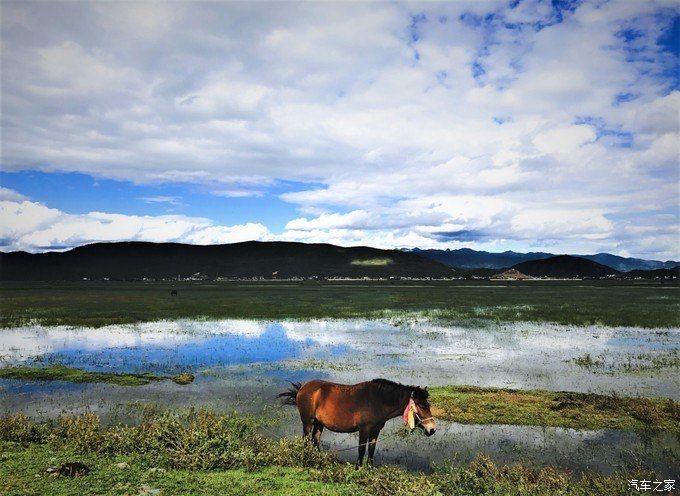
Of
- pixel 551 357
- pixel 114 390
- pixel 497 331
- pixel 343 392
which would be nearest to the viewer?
pixel 343 392

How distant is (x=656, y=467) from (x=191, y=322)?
37.7 metres

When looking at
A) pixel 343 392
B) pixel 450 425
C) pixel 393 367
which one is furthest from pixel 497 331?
pixel 343 392

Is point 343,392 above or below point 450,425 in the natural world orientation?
above

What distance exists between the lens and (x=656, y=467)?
10.7 meters

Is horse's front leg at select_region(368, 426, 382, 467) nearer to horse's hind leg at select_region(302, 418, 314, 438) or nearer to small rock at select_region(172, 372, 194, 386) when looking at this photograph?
horse's hind leg at select_region(302, 418, 314, 438)

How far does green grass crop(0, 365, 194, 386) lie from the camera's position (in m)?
19.5

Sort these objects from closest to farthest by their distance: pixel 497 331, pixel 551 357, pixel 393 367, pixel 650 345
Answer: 1. pixel 393 367
2. pixel 551 357
3. pixel 650 345
4. pixel 497 331

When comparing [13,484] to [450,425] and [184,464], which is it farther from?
[450,425]

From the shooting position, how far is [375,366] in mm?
22359

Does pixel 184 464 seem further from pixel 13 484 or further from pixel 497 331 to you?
pixel 497 331

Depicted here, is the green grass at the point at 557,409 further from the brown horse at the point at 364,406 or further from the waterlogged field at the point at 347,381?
the brown horse at the point at 364,406

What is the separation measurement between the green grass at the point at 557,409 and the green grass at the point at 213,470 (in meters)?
3.91

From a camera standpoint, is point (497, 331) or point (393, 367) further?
point (497, 331)

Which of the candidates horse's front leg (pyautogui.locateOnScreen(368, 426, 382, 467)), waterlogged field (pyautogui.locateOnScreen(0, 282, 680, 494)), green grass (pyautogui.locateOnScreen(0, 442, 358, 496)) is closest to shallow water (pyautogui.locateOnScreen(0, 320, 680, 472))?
waterlogged field (pyautogui.locateOnScreen(0, 282, 680, 494))
